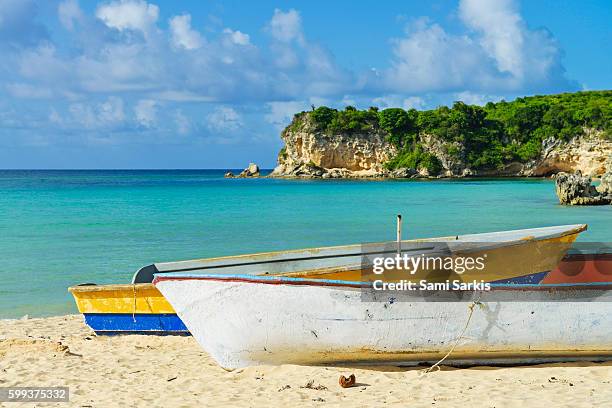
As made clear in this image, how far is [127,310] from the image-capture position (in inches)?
307

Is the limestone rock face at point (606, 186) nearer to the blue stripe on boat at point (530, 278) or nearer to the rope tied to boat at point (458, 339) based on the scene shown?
the blue stripe on boat at point (530, 278)

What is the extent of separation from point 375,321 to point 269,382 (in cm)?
119

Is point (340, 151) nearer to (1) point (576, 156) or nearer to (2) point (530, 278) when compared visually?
(1) point (576, 156)

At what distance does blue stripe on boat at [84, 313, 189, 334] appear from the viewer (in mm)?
7727

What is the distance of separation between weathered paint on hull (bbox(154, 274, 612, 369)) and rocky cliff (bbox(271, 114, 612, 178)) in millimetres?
68475

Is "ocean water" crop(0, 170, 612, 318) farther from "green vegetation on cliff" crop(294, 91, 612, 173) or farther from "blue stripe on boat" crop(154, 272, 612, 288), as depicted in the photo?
"green vegetation on cliff" crop(294, 91, 612, 173)

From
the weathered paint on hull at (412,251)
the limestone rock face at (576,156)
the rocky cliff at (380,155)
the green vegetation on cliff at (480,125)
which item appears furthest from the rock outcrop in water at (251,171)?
the weathered paint on hull at (412,251)

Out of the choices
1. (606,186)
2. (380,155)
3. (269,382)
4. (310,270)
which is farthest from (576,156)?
(269,382)

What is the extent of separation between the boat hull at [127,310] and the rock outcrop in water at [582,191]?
1184 inches

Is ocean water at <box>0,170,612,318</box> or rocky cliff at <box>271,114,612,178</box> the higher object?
rocky cliff at <box>271,114,612,178</box>

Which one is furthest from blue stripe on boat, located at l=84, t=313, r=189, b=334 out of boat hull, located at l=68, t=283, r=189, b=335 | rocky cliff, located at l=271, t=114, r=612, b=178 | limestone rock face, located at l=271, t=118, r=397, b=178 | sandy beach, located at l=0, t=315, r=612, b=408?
limestone rock face, located at l=271, t=118, r=397, b=178

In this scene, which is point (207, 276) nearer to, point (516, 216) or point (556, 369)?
point (556, 369)

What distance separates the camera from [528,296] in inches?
240

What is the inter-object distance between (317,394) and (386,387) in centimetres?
68
